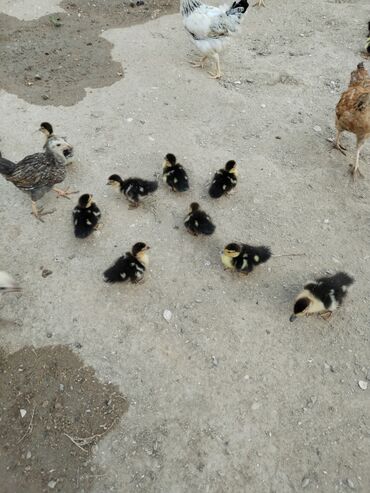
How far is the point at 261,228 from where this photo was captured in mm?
4719

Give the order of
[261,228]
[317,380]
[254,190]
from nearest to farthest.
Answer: [317,380] → [261,228] → [254,190]

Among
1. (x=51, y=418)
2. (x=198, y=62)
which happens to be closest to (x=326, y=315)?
(x=51, y=418)

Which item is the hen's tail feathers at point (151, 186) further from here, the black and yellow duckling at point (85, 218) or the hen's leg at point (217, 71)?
the hen's leg at point (217, 71)

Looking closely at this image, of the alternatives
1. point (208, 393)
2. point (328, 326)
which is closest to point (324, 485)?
point (208, 393)

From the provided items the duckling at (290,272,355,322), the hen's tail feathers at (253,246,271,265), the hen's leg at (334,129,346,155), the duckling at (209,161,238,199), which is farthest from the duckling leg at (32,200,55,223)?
the hen's leg at (334,129,346,155)

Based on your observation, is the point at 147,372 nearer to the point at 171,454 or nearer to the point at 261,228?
the point at 171,454

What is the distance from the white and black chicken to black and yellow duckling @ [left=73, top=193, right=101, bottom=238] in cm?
393

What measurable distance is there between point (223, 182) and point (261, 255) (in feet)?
3.79

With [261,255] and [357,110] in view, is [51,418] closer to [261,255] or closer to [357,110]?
[261,255]

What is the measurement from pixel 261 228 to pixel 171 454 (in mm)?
2691

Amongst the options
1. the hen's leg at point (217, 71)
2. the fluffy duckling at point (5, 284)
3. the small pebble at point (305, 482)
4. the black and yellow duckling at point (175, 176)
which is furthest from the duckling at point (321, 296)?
the hen's leg at point (217, 71)

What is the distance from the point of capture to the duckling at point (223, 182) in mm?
4805

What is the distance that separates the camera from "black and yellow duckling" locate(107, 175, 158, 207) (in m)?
4.71

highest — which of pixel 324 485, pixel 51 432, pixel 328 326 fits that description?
pixel 328 326
